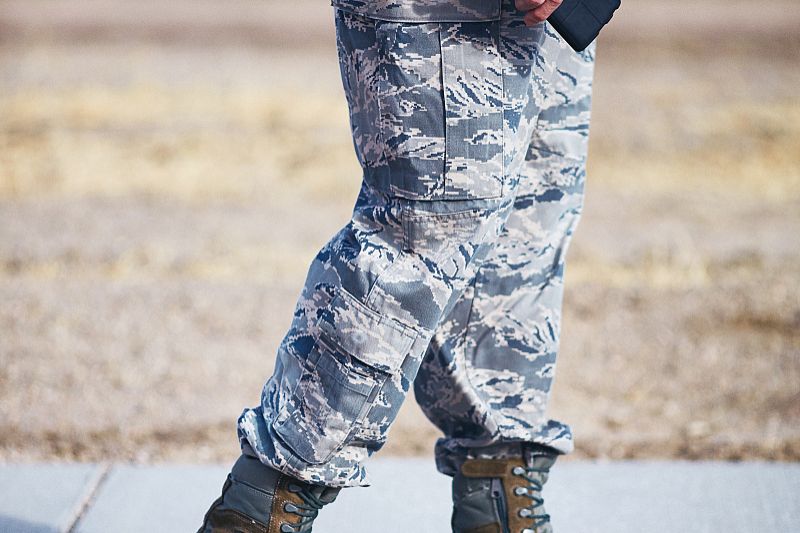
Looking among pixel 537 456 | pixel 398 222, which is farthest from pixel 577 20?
pixel 537 456

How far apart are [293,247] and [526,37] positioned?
318 centimetres

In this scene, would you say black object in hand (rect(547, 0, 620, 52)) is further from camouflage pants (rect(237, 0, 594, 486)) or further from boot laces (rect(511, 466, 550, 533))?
boot laces (rect(511, 466, 550, 533))

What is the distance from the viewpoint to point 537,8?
4.59 ft

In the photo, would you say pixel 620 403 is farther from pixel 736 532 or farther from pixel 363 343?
pixel 363 343

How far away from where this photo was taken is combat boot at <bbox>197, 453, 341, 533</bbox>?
158 cm

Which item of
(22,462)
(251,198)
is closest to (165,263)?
(251,198)

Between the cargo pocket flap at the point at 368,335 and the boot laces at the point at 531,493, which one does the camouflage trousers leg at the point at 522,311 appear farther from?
the cargo pocket flap at the point at 368,335

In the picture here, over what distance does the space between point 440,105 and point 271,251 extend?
313 cm

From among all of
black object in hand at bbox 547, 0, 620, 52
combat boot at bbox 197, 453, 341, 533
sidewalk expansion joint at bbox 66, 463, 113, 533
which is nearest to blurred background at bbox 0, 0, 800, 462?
sidewalk expansion joint at bbox 66, 463, 113, 533

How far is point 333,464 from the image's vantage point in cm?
155

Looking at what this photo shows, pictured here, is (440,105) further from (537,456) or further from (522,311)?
(537,456)

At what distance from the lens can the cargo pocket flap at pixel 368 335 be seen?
1484 mm

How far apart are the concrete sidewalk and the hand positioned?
1066 mm

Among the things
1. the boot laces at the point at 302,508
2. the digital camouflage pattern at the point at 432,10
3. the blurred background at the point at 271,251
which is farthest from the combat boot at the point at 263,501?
the blurred background at the point at 271,251
